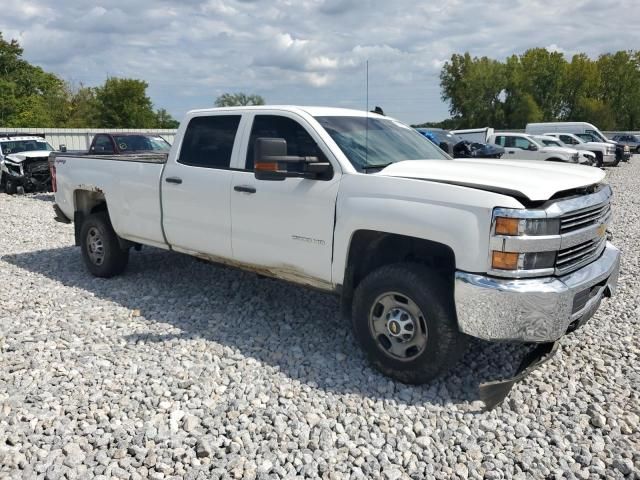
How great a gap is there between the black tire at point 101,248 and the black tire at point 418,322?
3538 mm

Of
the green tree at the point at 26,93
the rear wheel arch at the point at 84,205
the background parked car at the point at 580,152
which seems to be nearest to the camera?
the rear wheel arch at the point at 84,205

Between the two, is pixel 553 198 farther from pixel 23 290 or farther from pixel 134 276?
pixel 23 290

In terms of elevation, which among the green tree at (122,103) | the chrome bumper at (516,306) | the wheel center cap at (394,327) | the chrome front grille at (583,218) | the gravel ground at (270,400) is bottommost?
the gravel ground at (270,400)

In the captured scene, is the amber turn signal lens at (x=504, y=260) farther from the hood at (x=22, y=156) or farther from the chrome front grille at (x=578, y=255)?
the hood at (x=22, y=156)

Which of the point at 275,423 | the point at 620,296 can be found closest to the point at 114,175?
the point at 275,423

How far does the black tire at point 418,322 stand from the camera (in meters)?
3.69

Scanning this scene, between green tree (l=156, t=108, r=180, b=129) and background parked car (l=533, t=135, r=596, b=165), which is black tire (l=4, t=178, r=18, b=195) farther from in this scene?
green tree (l=156, t=108, r=180, b=129)

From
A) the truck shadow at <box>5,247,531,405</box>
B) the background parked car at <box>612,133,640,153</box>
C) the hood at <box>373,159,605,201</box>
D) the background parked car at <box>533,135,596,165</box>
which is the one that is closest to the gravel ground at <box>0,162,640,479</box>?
the truck shadow at <box>5,247,531,405</box>

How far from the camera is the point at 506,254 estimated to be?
3367 mm

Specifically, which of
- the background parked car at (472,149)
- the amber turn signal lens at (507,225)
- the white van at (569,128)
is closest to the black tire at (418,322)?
the amber turn signal lens at (507,225)

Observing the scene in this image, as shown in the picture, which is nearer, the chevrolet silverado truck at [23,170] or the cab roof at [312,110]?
the cab roof at [312,110]

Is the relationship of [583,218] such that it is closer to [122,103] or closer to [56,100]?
[122,103]

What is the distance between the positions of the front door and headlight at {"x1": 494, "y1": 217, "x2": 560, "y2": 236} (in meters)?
1.27

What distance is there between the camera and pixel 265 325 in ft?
Result: 16.8
